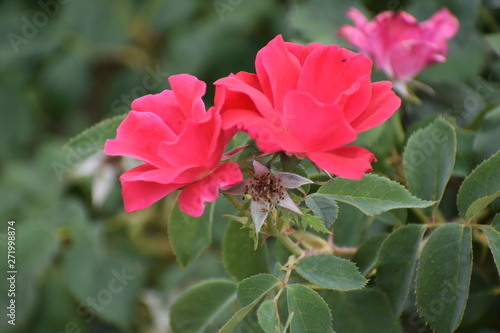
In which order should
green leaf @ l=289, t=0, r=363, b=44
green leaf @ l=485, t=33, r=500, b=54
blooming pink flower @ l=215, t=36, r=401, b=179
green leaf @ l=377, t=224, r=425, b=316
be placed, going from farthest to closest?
green leaf @ l=289, t=0, r=363, b=44 < green leaf @ l=485, t=33, r=500, b=54 < green leaf @ l=377, t=224, r=425, b=316 < blooming pink flower @ l=215, t=36, r=401, b=179

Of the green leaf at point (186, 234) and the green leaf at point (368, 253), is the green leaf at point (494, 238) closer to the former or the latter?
the green leaf at point (368, 253)

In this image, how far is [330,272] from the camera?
1.43 feet

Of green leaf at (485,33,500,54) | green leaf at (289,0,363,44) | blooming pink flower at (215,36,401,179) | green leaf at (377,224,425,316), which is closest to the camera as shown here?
blooming pink flower at (215,36,401,179)

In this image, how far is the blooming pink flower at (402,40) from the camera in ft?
2.10

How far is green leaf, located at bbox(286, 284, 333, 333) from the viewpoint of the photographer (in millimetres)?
421

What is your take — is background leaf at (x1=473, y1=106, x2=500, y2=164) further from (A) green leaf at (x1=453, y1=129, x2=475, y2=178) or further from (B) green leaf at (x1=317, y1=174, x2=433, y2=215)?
(B) green leaf at (x1=317, y1=174, x2=433, y2=215)

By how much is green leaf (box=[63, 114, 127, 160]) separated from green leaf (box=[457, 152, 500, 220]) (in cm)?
27

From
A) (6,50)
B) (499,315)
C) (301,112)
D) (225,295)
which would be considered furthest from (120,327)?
(6,50)

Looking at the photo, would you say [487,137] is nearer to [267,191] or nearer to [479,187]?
[479,187]

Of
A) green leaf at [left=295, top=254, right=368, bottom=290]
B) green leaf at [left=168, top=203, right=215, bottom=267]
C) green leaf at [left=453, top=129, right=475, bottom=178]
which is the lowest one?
green leaf at [left=168, top=203, right=215, bottom=267]

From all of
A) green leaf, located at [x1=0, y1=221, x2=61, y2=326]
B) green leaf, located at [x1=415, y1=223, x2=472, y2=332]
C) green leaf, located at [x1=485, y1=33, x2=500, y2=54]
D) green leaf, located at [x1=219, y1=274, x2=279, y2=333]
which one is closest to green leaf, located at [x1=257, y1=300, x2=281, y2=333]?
green leaf, located at [x1=219, y1=274, x2=279, y2=333]

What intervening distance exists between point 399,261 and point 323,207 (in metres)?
0.10

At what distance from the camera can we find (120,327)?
91cm

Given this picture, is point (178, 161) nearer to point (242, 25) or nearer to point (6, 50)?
point (242, 25)
